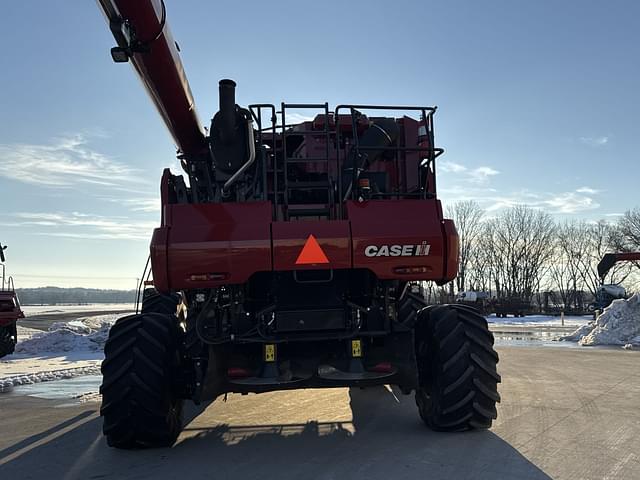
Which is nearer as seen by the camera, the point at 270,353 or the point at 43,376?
the point at 270,353

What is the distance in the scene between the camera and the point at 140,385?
520cm

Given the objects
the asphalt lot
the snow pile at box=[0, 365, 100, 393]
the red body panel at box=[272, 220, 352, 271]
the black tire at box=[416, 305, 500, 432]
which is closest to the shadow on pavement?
the asphalt lot

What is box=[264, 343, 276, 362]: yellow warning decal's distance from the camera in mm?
5449

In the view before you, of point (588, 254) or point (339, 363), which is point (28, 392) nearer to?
point (339, 363)

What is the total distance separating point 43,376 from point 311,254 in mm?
8902

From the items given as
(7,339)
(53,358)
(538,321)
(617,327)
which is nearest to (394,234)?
(53,358)

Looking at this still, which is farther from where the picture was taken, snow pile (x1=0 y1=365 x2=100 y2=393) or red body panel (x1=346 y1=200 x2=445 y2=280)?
snow pile (x1=0 y1=365 x2=100 y2=393)

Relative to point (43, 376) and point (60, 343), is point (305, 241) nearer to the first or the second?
point (43, 376)

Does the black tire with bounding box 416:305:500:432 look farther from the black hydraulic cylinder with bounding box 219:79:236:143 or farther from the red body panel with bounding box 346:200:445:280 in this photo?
the black hydraulic cylinder with bounding box 219:79:236:143

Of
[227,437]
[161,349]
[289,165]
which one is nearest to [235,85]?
[289,165]

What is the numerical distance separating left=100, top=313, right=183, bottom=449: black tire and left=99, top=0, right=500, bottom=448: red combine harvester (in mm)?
12

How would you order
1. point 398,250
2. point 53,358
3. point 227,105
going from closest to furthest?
point 398,250 < point 227,105 < point 53,358

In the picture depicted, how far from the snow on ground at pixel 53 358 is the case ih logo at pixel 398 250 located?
8.26 meters

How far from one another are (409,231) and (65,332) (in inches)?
684
